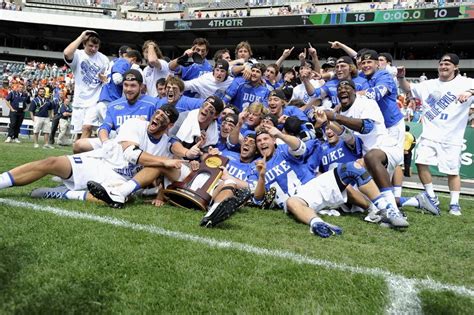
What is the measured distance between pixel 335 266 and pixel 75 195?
304 cm

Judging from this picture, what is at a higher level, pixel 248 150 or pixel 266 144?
pixel 266 144

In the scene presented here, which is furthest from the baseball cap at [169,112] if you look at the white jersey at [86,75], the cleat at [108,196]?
the white jersey at [86,75]

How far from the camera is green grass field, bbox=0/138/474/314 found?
223 centimetres

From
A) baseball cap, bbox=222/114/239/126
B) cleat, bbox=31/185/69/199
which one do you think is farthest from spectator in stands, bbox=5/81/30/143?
baseball cap, bbox=222/114/239/126

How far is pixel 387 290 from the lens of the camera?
255cm

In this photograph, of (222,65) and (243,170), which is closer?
(243,170)

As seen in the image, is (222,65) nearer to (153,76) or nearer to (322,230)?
(153,76)

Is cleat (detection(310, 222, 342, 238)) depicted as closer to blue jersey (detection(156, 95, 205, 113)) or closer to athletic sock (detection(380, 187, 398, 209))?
athletic sock (detection(380, 187, 398, 209))

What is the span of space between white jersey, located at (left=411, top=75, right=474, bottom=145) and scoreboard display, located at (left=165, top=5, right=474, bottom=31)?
24.4m

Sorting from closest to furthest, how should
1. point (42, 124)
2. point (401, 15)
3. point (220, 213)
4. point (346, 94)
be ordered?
point (220, 213), point (346, 94), point (42, 124), point (401, 15)

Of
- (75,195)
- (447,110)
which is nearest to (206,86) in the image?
(75,195)

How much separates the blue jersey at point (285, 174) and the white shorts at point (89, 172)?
181cm

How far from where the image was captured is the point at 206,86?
696 cm

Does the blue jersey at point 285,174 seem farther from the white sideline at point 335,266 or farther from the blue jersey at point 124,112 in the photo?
the white sideline at point 335,266
